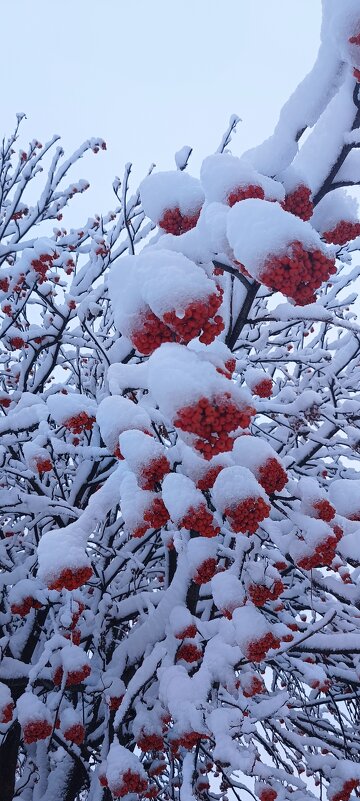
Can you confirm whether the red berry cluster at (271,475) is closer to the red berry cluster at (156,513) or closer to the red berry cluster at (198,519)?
the red berry cluster at (198,519)

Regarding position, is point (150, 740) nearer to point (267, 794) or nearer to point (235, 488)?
point (267, 794)

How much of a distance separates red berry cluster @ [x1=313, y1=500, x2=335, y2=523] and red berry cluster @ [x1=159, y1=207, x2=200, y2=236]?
53.3 inches

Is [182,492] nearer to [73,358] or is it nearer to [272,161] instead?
[272,161]

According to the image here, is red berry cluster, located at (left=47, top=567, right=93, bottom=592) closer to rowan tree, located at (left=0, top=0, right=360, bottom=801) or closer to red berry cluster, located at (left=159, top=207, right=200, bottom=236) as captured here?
rowan tree, located at (left=0, top=0, right=360, bottom=801)

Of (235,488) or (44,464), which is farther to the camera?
(44,464)

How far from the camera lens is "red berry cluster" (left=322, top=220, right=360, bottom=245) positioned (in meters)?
2.13

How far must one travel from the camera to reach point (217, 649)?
3115 mm

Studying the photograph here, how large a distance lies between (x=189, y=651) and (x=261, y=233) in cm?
262

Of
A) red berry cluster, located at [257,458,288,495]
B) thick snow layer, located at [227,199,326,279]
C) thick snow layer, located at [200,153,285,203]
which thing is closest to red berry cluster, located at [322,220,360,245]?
thick snow layer, located at [200,153,285,203]

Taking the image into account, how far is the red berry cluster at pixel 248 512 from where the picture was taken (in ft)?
6.59

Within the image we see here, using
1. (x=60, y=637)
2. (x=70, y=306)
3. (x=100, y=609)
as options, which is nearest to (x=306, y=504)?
(x=60, y=637)

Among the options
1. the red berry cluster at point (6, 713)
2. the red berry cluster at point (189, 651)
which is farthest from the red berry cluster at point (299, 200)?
the red berry cluster at point (6, 713)

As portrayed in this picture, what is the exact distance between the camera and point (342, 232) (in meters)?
2.15

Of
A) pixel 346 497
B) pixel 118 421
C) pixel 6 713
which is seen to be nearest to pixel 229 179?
pixel 118 421
